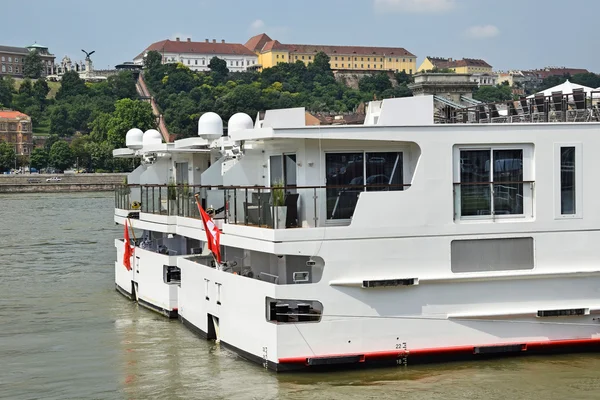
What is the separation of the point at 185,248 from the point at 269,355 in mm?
8193

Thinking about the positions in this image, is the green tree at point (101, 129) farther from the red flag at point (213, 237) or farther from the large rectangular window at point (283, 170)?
the large rectangular window at point (283, 170)

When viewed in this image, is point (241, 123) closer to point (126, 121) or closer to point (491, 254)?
point (491, 254)

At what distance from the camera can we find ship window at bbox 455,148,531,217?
16.2 metres

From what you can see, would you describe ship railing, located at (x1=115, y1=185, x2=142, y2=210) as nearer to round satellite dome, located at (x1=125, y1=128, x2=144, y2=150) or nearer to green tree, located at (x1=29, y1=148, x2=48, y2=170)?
round satellite dome, located at (x1=125, y1=128, x2=144, y2=150)

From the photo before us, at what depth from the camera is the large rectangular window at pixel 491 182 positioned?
53.2ft

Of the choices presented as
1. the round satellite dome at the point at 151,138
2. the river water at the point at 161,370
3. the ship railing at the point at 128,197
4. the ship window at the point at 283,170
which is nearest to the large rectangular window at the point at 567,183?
the river water at the point at 161,370

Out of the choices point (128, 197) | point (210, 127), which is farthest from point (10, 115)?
point (210, 127)

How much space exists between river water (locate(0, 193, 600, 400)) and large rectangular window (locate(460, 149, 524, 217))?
253cm

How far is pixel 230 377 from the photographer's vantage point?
15984 millimetres

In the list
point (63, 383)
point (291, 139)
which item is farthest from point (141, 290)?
point (291, 139)

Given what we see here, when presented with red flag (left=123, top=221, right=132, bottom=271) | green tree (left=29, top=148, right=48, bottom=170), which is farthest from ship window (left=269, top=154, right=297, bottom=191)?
green tree (left=29, top=148, right=48, bottom=170)

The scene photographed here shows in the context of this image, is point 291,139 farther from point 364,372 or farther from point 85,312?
point 85,312

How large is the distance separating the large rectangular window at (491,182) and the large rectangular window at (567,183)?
73cm

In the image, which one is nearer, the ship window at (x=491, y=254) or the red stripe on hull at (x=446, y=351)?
the red stripe on hull at (x=446, y=351)
